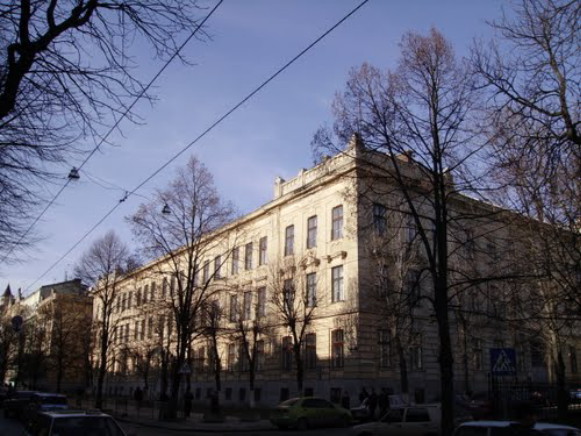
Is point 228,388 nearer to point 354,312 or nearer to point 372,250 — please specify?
point 354,312

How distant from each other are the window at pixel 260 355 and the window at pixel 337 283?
919 cm

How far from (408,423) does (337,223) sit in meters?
22.1

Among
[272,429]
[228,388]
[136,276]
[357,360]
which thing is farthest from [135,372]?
[272,429]

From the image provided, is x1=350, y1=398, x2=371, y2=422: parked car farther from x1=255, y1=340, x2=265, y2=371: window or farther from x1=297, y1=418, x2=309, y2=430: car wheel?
x1=255, y1=340, x2=265, y2=371: window

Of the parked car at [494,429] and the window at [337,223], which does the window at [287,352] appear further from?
the parked car at [494,429]

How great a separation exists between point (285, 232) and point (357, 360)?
1349cm

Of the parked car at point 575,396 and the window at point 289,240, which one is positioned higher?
the window at point 289,240

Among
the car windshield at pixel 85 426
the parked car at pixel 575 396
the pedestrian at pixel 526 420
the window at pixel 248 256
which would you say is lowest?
the parked car at pixel 575 396

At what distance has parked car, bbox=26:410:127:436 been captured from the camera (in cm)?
1102

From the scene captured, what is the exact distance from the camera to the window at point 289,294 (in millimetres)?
38016

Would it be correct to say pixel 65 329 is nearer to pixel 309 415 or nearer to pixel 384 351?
pixel 384 351

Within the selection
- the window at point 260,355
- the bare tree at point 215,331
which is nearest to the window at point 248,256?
the bare tree at point 215,331

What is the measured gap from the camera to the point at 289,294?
3988cm

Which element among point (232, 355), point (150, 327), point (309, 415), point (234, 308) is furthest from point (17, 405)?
point (150, 327)
